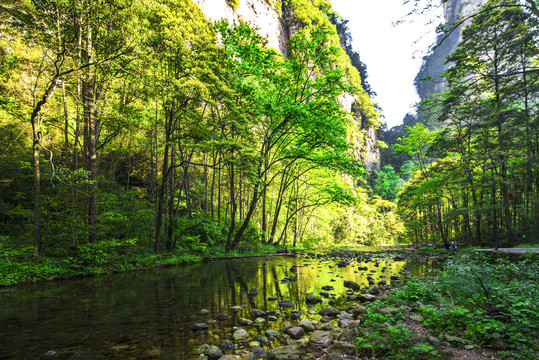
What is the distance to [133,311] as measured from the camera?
5.34 meters

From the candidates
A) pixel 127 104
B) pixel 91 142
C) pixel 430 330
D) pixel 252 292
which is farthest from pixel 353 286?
pixel 127 104

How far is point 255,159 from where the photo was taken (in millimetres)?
14188

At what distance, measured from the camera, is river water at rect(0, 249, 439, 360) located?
366 centimetres

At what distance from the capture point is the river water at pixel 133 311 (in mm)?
3656

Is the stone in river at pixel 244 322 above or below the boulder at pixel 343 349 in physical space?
below

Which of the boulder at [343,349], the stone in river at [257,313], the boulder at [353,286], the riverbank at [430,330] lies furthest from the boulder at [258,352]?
the boulder at [353,286]

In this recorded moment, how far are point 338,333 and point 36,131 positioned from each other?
36.6 feet

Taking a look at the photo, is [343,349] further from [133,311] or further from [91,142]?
[91,142]

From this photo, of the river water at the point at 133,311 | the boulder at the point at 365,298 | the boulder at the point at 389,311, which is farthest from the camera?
the boulder at the point at 365,298

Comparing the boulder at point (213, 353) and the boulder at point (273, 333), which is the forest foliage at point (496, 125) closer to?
the boulder at point (273, 333)

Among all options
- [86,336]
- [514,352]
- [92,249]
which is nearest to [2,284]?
[92,249]

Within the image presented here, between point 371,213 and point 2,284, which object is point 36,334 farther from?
point 371,213

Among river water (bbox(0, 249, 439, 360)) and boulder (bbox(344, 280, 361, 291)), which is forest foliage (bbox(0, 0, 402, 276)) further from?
boulder (bbox(344, 280, 361, 291))

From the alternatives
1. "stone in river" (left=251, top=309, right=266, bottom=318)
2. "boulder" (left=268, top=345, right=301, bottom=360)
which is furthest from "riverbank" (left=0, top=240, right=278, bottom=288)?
"boulder" (left=268, top=345, right=301, bottom=360)
